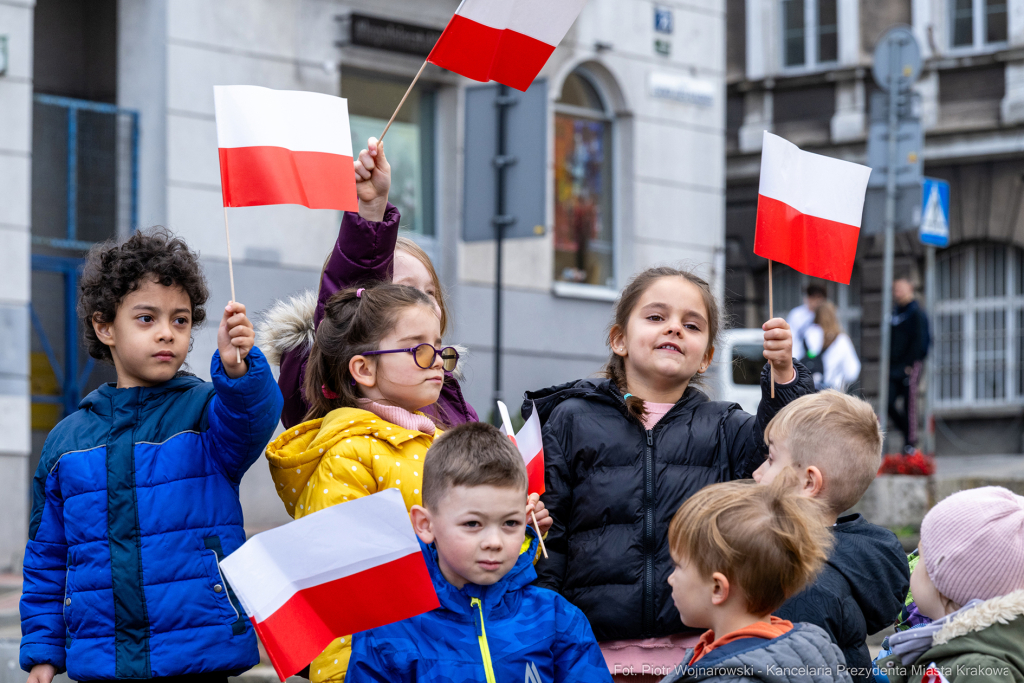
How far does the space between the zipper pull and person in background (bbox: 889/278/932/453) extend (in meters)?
11.6

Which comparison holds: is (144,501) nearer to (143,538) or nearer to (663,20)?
(143,538)

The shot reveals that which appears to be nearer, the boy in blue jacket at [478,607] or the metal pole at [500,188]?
the boy in blue jacket at [478,607]

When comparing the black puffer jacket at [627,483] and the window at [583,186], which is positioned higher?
the window at [583,186]

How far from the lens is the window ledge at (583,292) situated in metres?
12.6

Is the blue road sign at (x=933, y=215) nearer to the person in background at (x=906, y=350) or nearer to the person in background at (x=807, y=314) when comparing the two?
the person in background at (x=807, y=314)

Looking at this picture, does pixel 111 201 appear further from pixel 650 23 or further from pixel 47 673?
pixel 47 673

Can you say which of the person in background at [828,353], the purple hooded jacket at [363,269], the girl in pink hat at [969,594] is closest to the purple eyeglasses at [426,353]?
the purple hooded jacket at [363,269]

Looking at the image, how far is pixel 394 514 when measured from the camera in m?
2.70

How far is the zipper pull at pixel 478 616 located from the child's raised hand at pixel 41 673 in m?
1.17

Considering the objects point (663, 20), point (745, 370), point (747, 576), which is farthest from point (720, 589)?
point (745, 370)

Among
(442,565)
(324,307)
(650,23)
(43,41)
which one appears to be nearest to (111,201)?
(43,41)

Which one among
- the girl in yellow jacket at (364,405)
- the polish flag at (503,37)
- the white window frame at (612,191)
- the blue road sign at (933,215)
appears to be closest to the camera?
the girl in yellow jacket at (364,405)

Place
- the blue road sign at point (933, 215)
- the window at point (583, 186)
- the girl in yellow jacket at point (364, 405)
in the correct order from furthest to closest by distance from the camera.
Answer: the window at point (583, 186), the blue road sign at point (933, 215), the girl in yellow jacket at point (364, 405)

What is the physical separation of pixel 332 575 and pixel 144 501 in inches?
31.2
